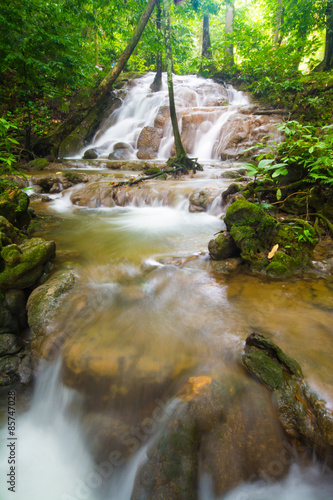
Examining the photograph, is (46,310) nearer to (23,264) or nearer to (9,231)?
(23,264)

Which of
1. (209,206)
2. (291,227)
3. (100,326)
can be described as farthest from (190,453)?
(209,206)

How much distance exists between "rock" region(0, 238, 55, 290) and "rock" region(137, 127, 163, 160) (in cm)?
954

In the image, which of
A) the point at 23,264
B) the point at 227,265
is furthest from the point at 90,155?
the point at 227,265

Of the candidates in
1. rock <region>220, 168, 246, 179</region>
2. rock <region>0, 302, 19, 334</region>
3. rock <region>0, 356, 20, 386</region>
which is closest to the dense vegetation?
rock <region>220, 168, 246, 179</region>

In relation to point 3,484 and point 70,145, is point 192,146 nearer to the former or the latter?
point 70,145

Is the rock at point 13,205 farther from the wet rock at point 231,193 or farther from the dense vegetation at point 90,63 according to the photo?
the wet rock at point 231,193

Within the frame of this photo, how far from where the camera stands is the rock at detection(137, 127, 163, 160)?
37.7 ft

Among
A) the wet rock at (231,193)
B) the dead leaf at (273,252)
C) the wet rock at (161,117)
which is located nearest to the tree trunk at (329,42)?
the wet rock at (161,117)

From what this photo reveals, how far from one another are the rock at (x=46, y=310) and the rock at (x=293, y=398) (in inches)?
72.5

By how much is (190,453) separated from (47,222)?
4938mm

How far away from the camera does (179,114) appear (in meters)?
12.1

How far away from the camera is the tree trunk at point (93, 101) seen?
823 centimetres

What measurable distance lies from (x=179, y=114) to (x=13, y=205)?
10.9 meters

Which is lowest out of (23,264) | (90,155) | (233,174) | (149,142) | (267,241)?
(23,264)
